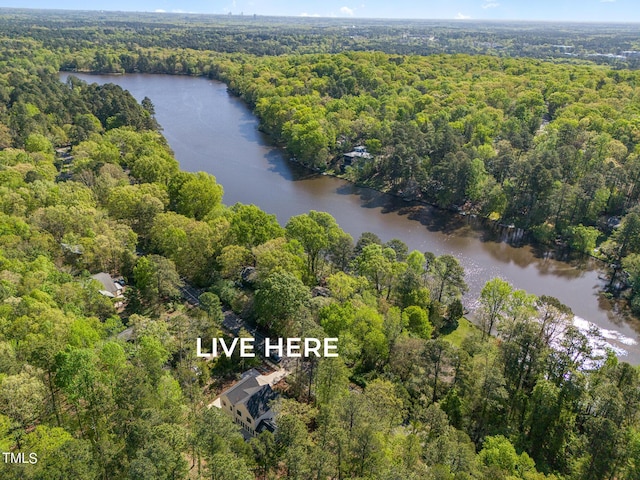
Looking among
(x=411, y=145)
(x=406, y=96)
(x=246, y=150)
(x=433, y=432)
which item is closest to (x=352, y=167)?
(x=411, y=145)

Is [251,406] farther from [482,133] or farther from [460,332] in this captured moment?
[482,133]

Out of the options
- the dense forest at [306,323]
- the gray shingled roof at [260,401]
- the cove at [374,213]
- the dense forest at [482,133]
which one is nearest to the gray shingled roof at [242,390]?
the gray shingled roof at [260,401]

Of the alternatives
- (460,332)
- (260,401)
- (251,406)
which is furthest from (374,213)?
(251,406)

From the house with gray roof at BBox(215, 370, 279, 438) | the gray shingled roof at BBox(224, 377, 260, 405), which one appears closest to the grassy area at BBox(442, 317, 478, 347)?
the house with gray roof at BBox(215, 370, 279, 438)

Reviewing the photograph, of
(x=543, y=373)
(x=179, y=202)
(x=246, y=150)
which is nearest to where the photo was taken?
(x=543, y=373)

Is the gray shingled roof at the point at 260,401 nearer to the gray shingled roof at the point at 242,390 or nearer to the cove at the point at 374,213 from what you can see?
the gray shingled roof at the point at 242,390

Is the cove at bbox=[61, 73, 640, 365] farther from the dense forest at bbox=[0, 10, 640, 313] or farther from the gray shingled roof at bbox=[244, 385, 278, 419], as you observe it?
the gray shingled roof at bbox=[244, 385, 278, 419]

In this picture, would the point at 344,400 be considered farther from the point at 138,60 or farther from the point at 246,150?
the point at 138,60
